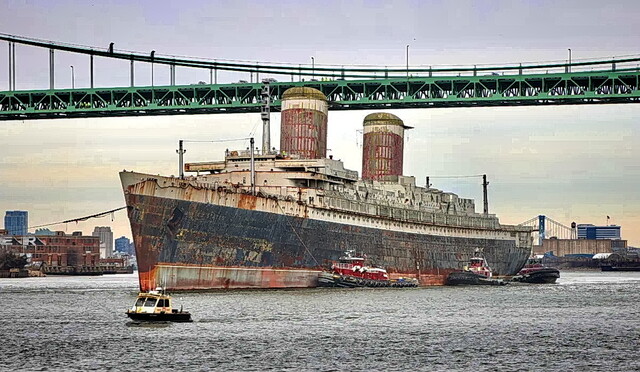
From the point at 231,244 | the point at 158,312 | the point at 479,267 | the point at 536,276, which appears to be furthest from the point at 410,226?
the point at 158,312

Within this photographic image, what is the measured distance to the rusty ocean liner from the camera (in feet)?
229

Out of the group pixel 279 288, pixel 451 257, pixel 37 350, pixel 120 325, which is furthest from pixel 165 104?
pixel 37 350

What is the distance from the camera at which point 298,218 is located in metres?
78.7

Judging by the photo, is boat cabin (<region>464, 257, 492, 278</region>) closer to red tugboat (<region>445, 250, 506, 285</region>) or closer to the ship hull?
red tugboat (<region>445, 250, 506, 285</region>)

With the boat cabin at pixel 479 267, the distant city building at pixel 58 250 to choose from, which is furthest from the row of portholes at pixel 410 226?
the distant city building at pixel 58 250

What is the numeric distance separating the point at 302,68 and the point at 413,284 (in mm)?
26435

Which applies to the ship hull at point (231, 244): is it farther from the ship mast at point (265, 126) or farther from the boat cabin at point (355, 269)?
the ship mast at point (265, 126)

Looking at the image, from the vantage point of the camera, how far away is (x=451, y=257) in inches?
4082

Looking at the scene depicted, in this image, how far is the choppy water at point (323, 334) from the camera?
41.9 meters

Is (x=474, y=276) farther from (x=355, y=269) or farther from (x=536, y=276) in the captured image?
(x=355, y=269)

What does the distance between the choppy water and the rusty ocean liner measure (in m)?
2.94

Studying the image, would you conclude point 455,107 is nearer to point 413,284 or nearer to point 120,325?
point 413,284

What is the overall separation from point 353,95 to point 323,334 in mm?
63478

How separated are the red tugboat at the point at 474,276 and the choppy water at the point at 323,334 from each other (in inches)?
980
